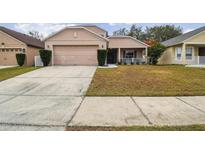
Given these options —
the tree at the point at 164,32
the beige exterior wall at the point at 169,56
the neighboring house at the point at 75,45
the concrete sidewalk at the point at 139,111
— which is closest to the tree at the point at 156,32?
the tree at the point at 164,32

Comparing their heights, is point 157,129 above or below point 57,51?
below

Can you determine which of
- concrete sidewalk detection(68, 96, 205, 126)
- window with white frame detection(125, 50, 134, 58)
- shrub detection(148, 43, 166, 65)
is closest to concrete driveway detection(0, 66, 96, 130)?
concrete sidewalk detection(68, 96, 205, 126)

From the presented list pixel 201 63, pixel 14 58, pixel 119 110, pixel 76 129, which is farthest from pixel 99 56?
pixel 76 129

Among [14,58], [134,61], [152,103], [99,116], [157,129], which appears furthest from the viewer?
[134,61]

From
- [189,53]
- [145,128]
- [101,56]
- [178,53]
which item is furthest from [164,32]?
[145,128]

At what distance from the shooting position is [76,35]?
21.0 m

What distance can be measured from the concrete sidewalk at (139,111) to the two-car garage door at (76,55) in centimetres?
1417

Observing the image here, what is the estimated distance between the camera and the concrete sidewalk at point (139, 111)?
4820 mm

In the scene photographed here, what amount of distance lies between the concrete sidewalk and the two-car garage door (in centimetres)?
1417

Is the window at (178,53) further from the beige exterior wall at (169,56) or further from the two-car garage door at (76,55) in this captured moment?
the two-car garage door at (76,55)

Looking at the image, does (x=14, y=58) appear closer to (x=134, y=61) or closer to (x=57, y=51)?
(x=57, y=51)

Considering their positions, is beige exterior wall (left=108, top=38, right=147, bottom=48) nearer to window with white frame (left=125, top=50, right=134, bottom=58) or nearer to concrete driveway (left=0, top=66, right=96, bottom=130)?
window with white frame (left=125, top=50, right=134, bottom=58)

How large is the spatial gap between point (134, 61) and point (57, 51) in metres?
10.0

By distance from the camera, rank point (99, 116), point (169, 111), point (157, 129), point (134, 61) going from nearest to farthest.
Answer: point (157, 129)
point (99, 116)
point (169, 111)
point (134, 61)
